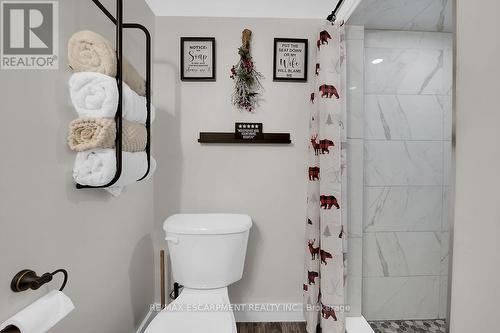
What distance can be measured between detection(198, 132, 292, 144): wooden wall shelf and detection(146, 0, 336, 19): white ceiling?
0.78m

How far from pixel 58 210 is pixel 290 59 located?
1.53m

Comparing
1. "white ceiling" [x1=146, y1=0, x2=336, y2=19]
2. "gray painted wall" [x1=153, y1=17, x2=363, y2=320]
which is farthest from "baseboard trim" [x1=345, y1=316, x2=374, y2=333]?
"white ceiling" [x1=146, y1=0, x2=336, y2=19]

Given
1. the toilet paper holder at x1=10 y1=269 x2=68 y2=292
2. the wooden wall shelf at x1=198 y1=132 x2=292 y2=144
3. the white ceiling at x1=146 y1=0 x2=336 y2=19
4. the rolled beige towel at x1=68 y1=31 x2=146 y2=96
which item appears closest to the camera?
the toilet paper holder at x1=10 y1=269 x2=68 y2=292

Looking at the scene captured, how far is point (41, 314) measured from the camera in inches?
28.8

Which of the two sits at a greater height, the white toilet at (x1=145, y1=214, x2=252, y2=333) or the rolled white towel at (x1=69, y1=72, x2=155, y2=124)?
the rolled white towel at (x1=69, y1=72, x2=155, y2=124)

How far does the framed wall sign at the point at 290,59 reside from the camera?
176 centimetres

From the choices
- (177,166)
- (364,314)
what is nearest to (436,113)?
(364,314)

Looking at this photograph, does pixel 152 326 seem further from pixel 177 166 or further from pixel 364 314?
pixel 364 314

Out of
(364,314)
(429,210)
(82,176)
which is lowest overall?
(364,314)

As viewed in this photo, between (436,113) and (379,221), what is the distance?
0.83 meters

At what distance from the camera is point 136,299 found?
155 centimetres

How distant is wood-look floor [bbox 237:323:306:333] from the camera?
1732 millimetres

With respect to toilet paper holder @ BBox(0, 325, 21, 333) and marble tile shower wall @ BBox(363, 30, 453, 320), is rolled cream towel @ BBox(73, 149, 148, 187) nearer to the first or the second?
toilet paper holder @ BBox(0, 325, 21, 333)

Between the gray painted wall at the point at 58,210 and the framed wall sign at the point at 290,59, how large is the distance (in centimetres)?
88
